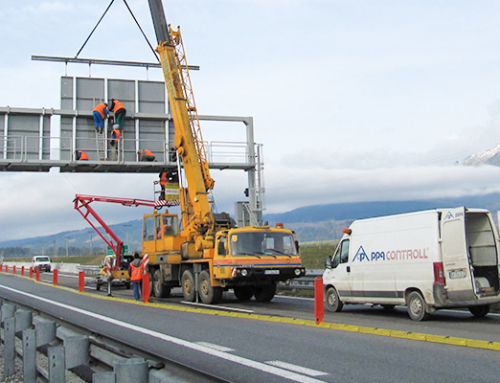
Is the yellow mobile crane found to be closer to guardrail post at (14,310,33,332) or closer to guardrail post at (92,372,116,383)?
guardrail post at (14,310,33,332)

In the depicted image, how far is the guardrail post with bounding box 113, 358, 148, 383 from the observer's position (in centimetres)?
447

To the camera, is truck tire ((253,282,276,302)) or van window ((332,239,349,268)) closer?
van window ((332,239,349,268))

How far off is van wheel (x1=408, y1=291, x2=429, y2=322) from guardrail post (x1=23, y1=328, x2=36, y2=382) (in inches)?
309

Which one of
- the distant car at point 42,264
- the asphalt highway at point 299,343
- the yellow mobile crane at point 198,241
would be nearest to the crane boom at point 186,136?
the yellow mobile crane at point 198,241

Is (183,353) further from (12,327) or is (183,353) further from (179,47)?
(179,47)

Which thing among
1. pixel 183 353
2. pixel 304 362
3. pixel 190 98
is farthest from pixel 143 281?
pixel 304 362

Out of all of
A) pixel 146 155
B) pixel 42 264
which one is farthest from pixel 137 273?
pixel 42 264

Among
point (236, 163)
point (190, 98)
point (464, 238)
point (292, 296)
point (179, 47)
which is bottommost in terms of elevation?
point (292, 296)

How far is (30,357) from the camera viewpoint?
7.36 meters

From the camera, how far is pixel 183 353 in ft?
29.4

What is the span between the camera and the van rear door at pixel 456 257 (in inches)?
462

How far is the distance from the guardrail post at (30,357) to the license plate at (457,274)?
26.7 feet

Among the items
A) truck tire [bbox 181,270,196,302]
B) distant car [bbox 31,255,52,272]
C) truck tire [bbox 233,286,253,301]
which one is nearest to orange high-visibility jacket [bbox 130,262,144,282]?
truck tire [bbox 181,270,196,302]

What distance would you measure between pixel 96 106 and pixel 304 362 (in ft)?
65.4
